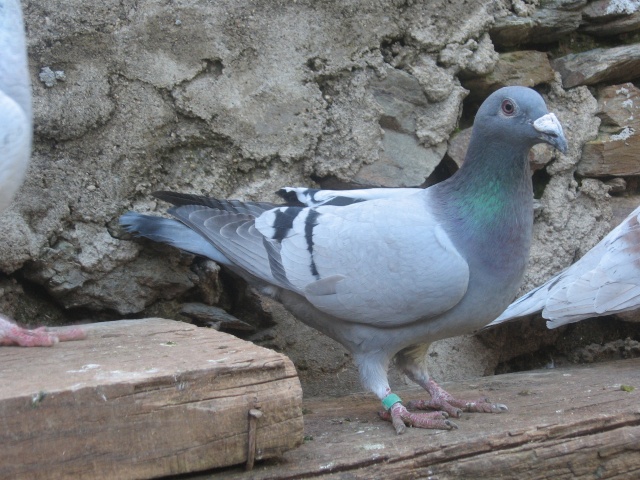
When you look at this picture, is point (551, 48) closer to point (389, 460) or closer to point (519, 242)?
point (519, 242)

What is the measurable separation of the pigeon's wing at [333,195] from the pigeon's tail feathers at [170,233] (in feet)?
1.00

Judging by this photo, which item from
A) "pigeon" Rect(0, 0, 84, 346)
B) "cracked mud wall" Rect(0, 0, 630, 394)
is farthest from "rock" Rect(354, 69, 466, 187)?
"pigeon" Rect(0, 0, 84, 346)

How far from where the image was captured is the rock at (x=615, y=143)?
3.17 meters

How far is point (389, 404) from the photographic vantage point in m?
2.21

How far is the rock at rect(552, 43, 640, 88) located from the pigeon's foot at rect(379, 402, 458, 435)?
169cm

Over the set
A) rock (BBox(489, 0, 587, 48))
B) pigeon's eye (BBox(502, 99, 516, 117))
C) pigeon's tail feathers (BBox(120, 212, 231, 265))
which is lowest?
pigeon's tail feathers (BBox(120, 212, 231, 265))

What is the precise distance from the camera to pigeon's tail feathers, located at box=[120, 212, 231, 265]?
2557mm

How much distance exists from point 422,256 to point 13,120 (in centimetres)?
113

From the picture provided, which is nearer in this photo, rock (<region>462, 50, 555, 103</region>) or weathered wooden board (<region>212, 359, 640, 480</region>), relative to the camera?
weathered wooden board (<region>212, 359, 640, 480</region>)

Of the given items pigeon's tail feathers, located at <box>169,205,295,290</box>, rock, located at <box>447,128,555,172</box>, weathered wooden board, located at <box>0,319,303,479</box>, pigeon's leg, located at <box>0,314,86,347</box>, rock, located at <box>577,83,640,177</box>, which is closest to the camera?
weathered wooden board, located at <box>0,319,303,479</box>

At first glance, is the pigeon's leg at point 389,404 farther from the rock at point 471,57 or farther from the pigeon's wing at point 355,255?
the rock at point 471,57

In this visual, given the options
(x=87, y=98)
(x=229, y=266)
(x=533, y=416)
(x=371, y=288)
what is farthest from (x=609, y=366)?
(x=87, y=98)

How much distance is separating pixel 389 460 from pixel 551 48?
2.10 m

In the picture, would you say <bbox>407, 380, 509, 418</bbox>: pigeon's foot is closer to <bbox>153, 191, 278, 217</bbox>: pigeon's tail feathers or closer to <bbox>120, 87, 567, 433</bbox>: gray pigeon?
<bbox>120, 87, 567, 433</bbox>: gray pigeon
